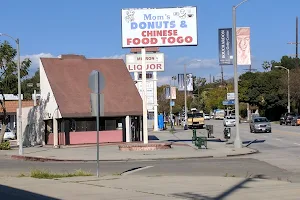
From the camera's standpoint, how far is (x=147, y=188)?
13344mm

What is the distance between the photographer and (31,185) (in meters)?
14.5

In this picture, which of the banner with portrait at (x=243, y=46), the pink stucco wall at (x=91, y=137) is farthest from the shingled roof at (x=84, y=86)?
the banner with portrait at (x=243, y=46)

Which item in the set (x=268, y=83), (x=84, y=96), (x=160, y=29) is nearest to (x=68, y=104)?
(x=84, y=96)

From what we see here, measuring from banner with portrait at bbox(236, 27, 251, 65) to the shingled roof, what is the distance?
11.5 m

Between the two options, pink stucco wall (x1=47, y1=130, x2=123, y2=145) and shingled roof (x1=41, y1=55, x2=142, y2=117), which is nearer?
shingled roof (x1=41, y1=55, x2=142, y2=117)

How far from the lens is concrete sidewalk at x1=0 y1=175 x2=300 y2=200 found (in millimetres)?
11883

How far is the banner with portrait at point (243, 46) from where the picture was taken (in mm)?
32375

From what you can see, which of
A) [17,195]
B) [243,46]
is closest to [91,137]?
[243,46]

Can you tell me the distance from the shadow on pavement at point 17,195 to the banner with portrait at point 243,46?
840 inches

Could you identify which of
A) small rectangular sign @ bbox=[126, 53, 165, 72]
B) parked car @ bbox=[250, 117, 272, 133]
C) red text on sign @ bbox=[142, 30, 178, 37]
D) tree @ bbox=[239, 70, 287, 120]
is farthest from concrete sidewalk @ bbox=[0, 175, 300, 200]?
tree @ bbox=[239, 70, 287, 120]

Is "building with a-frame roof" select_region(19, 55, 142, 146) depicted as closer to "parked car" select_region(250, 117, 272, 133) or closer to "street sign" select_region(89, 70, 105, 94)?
"parked car" select_region(250, 117, 272, 133)

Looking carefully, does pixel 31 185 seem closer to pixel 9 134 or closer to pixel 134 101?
pixel 134 101

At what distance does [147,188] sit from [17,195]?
3288 millimetres

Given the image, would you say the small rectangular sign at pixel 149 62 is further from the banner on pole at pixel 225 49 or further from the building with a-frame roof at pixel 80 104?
the banner on pole at pixel 225 49
